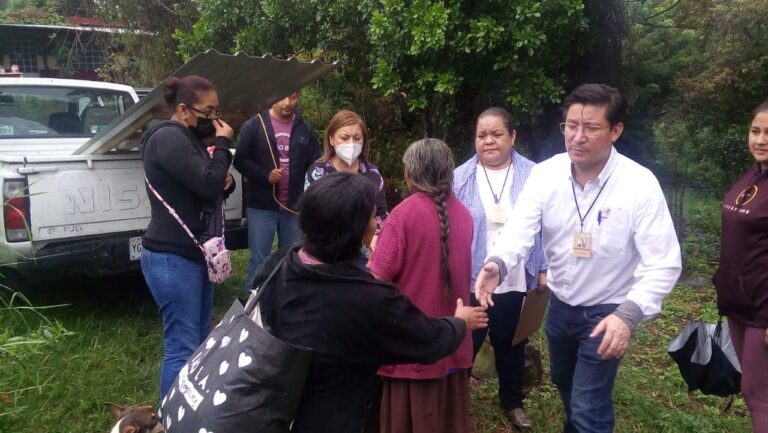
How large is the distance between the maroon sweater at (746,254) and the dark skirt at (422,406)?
136 cm

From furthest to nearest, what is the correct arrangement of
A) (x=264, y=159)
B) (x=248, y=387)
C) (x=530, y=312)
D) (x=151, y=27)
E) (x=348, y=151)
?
(x=151, y=27), (x=264, y=159), (x=348, y=151), (x=530, y=312), (x=248, y=387)

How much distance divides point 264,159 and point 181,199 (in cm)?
163

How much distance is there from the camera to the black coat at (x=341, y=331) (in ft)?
6.25

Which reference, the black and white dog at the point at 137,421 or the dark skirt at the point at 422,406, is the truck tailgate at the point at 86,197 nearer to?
the black and white dog at the point at 137,421

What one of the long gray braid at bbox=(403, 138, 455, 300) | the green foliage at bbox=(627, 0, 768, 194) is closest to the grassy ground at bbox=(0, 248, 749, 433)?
the long gray braid at bbox=(403, 138, 455, 300)

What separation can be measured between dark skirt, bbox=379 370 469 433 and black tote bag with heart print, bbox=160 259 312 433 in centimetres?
89

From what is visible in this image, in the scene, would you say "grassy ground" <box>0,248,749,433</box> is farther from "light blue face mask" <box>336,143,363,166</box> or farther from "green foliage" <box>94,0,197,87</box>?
"green foliage" <box>94,0,197,87</box>

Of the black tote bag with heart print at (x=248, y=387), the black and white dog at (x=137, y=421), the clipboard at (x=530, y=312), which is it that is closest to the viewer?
the black tote bag with heart print at (x=248, y=387)

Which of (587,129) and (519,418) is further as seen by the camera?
(519,418)

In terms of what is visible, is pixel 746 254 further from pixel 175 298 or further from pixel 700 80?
pixel 700 80

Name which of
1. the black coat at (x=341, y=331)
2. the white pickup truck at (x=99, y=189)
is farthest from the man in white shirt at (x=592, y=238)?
the white pickup truck at (x=99, y=189)

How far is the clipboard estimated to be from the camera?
352 centimetres

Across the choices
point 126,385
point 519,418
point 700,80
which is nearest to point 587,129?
point 519,418

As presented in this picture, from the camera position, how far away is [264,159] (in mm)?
4676
